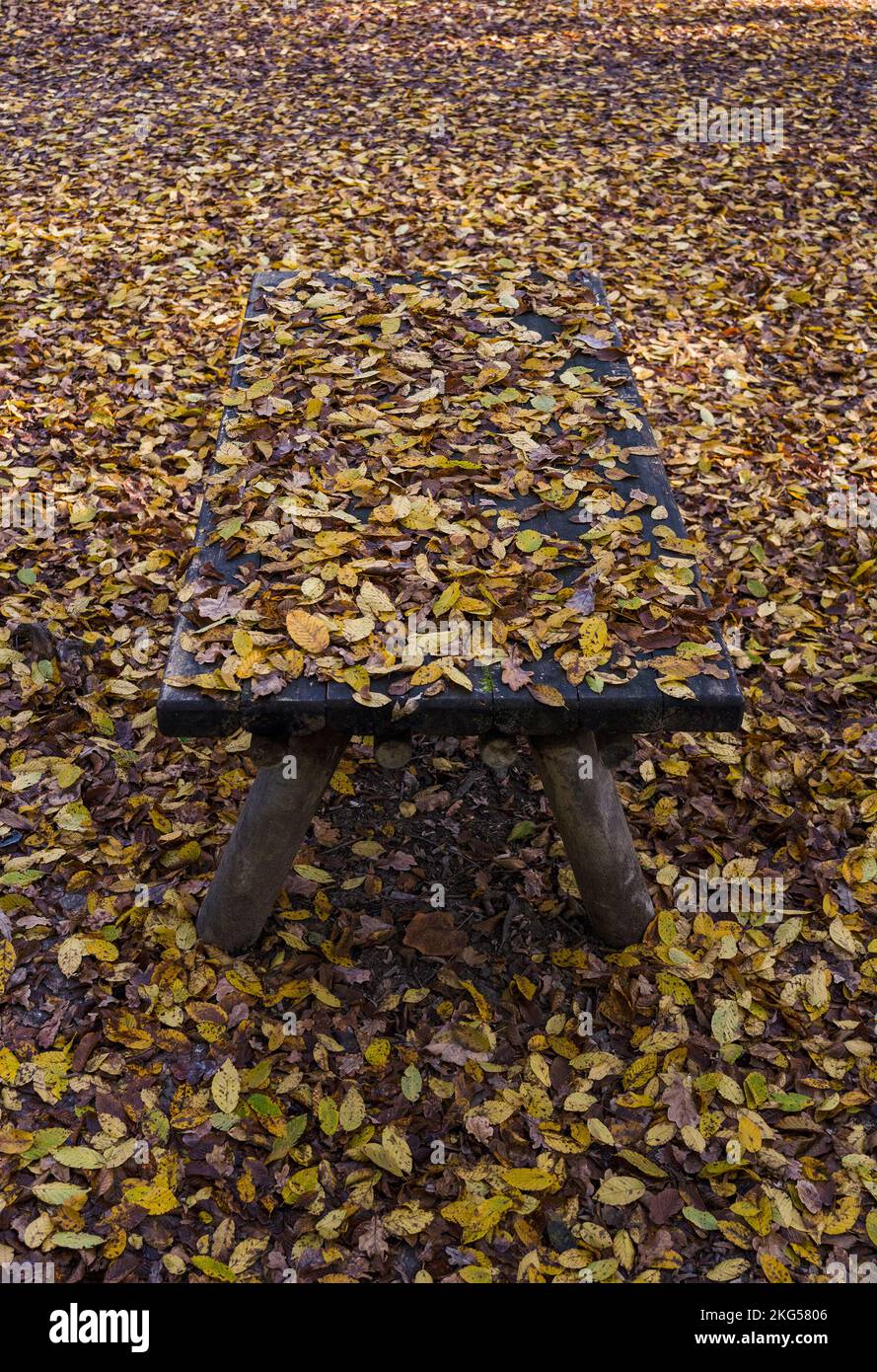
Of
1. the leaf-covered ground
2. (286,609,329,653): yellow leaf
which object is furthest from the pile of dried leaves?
the leaf-covered ground

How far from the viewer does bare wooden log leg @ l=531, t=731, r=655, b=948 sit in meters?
2.14

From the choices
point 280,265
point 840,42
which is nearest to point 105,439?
point 280,265

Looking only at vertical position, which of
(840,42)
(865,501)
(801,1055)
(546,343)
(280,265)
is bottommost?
(801,1055)

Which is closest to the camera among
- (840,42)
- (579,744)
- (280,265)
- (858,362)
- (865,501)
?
(579,744)

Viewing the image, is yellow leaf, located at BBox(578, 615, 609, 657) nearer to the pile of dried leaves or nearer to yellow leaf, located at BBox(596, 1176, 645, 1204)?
the pile of dried leaves

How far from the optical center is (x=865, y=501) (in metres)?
3.72

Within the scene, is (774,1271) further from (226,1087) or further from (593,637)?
(593,637)

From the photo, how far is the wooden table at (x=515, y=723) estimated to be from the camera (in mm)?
1915

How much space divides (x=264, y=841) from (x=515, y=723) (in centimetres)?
66

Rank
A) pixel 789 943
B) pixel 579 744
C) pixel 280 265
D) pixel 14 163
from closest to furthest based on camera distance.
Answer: pixel 579 744
pixel 789 943
pixel 280 265
pixel 14 163

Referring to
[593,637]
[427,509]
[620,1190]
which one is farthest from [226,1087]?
[427,509]

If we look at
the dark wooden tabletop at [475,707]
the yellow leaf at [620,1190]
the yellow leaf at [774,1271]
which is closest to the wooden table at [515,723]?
the dark wooden tabletop at [475,707]

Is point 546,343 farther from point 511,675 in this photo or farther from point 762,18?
point 762,18

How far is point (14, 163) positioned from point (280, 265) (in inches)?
89.6
